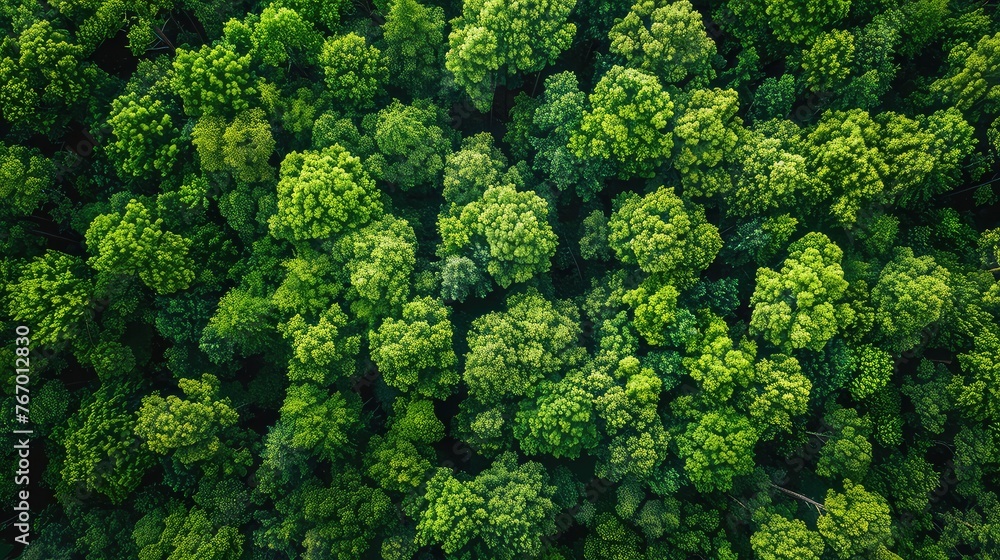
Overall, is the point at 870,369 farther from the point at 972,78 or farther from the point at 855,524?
the point at 972,78

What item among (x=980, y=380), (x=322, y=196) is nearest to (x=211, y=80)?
(x=322, y=196)

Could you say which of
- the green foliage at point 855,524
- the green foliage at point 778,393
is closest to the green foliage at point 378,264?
the green foliage at point 778,393

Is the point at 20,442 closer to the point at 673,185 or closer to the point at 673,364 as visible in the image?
the point at 673,364

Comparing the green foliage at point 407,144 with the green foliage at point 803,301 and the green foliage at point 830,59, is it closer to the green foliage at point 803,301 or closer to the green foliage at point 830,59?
the green foliage at point 803,301

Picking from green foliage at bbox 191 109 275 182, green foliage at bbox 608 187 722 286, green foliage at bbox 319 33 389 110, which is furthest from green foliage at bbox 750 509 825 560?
green foliage at bbox 191 109 275 182

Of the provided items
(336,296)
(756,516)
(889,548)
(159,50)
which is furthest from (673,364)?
(159,50)
